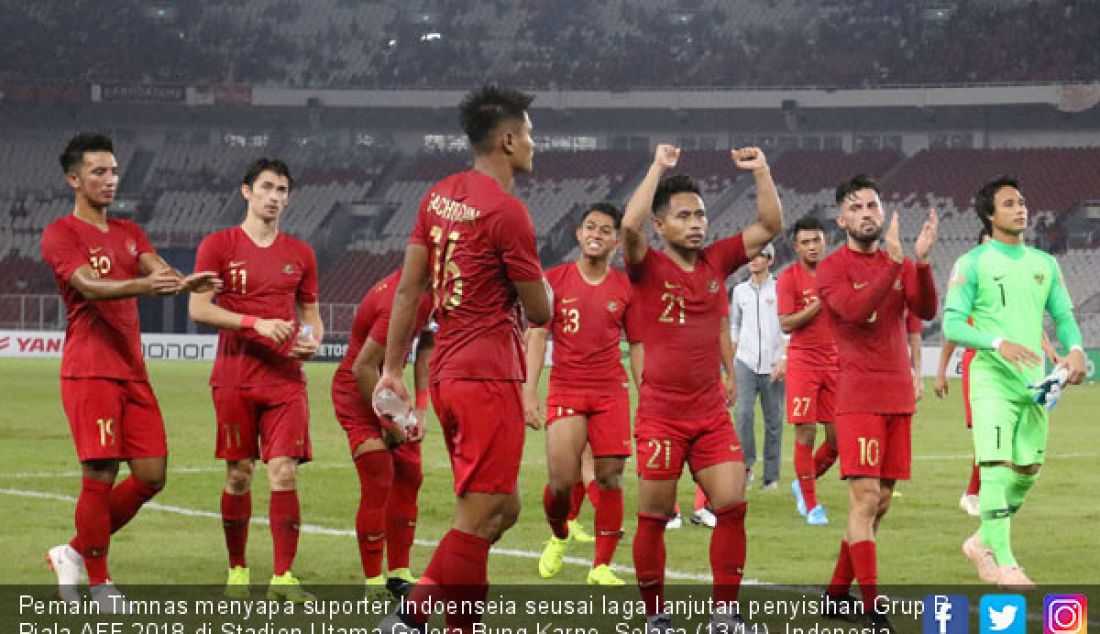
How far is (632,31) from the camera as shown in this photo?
65.1 meters

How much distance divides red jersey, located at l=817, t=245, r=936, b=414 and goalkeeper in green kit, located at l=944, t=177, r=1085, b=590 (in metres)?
0.61

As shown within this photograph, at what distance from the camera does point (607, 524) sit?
1056 cm

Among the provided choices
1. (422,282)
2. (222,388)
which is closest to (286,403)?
(222,388)

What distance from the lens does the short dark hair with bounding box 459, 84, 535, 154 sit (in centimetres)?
725

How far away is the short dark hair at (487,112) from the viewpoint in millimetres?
7250

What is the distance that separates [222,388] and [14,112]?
193 feet

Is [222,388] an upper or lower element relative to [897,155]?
lower

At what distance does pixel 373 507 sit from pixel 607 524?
5.17ft

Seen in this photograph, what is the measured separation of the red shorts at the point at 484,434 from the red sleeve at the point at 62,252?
3063 millimetres

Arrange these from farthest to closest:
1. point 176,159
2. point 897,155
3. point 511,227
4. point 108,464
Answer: point 176,159 < point 897,155 < point 108,464 < point 511,227

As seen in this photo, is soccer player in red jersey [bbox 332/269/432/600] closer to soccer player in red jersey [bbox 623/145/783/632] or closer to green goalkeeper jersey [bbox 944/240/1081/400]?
soccer player in red jersey [bbox 623/145/783/632]

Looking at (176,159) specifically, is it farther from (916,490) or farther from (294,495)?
(294,495)

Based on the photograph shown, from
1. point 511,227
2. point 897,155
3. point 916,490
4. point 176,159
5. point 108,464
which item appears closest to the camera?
point 511,227

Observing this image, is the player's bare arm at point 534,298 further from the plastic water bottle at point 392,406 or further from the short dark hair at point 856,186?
the short dark hair at point 856,186
